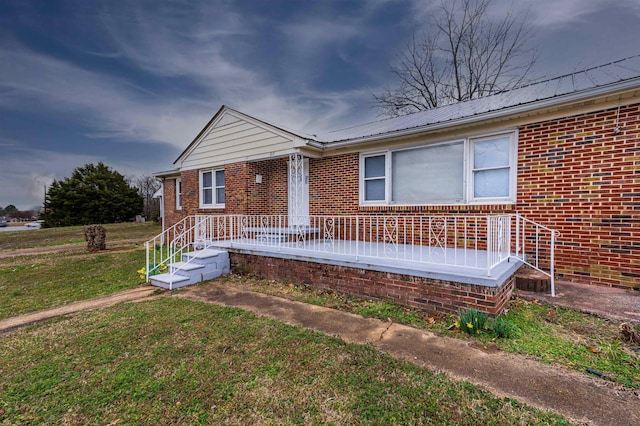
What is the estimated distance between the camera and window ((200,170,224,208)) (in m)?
10.1

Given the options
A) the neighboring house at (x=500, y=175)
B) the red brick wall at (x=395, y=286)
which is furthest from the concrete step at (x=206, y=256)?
the red brick wall at (x=395, y=286)

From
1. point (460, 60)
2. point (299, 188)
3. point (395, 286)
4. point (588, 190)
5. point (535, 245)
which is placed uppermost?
point (460, 60)

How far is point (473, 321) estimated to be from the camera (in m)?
3.38

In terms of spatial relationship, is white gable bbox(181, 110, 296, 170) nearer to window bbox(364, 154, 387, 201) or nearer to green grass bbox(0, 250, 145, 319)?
window bbox(364, 154, 387, 201)

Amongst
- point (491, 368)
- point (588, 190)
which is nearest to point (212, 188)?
point (491, 368)

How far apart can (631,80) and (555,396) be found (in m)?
4.77

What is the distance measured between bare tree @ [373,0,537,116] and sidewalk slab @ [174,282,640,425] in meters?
16.1

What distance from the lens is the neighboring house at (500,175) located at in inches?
180

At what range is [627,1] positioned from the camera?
8969 millimetres

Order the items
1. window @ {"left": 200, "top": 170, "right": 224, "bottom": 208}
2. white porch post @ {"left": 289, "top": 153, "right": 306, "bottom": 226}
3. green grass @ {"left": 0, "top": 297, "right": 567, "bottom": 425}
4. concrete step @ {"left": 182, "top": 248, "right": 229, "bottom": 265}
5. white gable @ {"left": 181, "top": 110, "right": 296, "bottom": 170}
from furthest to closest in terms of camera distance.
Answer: window @ {"left": 200, "top": 170, "right": 224, "bottom": 208} < white gable @ {"left": 181, "top": 110, "right": 296, "bottom": 170} < white porch post @ {"left": 289, "top": 153, "right": 306, "bottom": 226} < concrete step @ {"left": 182, "top": 248, "right": 229, "bottom": 265} < green grass @ {"left": 0, "top": 297, "right": 567, "bottom": 425}

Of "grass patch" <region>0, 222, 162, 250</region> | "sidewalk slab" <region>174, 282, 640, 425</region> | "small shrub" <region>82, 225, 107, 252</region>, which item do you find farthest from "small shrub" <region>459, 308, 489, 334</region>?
"grass patch" <region>0, 222, 162, 250</region>

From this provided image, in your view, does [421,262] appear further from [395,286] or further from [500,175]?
[500,175]

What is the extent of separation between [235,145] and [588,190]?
351 inches

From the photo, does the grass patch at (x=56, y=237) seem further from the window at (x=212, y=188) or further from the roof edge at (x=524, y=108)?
the roof edge at (x=524, y=108)
